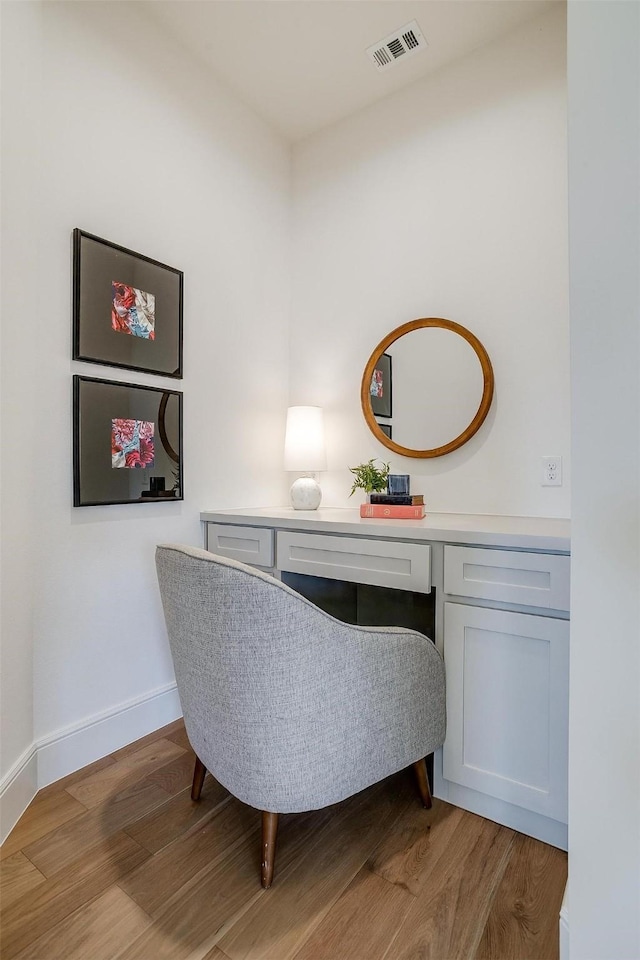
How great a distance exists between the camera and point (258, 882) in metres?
1.19

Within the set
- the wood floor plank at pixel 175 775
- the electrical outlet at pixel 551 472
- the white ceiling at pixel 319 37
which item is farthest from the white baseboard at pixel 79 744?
the white ceiling at pixel 319 37

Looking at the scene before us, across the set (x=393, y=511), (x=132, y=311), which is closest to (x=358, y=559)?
(x=393, y=511)

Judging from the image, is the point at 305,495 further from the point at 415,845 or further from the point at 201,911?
the point at 201,911

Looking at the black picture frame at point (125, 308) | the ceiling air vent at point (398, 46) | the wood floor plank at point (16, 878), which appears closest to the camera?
the wood floor plank at point (16, 878)

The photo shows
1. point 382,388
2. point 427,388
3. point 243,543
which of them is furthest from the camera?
point 382,388

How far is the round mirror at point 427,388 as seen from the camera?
6.64 feet

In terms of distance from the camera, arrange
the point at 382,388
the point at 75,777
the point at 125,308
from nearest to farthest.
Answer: the point at 75,777, the point at 125,308, the point at 382,388

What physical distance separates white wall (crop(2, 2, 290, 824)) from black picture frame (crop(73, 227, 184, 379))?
0.05 meters

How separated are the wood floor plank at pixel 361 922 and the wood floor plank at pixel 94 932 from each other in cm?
38

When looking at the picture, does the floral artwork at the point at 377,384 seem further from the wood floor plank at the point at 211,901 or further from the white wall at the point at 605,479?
the wood floor plank at the point at 211,901

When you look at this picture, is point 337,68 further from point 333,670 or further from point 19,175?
point 333,670

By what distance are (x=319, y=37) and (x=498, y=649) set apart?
2486 millimetres

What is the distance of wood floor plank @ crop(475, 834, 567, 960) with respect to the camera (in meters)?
1.02

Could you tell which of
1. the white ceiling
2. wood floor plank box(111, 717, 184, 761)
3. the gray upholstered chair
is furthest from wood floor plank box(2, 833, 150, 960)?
the white ceiling
